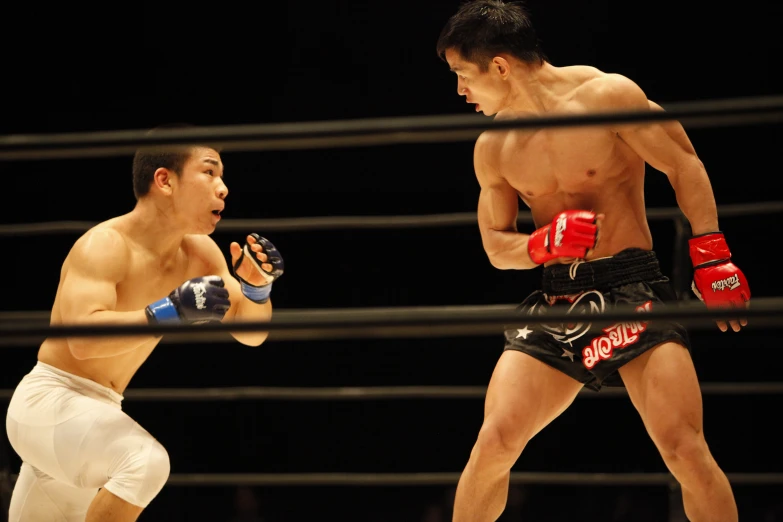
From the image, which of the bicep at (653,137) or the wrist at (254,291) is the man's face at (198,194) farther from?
the bicep at (653,137)

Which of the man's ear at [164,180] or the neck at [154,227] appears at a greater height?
the man's ear at [164,180]

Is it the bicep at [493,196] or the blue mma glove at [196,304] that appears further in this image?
the bicep at [493,196]

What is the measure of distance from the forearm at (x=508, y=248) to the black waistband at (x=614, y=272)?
8cm

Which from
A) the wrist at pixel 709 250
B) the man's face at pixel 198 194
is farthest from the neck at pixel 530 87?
the man's face at pixel 198 194

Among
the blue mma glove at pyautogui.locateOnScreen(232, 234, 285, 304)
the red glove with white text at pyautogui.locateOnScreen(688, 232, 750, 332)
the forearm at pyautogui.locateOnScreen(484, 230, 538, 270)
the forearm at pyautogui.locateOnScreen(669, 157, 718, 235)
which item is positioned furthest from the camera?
the blue mma glove at pyautogui.locateOnScreen(232, 234, 285, 304)

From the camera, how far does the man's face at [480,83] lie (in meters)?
1.82

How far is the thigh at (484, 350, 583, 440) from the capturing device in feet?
5.49

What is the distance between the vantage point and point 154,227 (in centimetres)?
199

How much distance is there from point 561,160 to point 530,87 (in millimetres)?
175

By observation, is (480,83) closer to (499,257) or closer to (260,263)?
(499,257)

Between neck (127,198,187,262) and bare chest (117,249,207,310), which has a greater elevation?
neck (127,198,187,262)

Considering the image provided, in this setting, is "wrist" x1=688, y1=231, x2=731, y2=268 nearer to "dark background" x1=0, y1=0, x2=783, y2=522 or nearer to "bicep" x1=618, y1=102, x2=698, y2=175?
"bicep" x1=618, y1=102, x2=698, y2=175

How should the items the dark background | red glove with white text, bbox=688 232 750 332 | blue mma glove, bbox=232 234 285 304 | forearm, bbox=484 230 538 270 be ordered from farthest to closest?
the dark background < blue mma glove, bbox=232 234 285 304 < forearm, bbox=484 230 538 270 < red glove with white text, bbox=688 232 750 332

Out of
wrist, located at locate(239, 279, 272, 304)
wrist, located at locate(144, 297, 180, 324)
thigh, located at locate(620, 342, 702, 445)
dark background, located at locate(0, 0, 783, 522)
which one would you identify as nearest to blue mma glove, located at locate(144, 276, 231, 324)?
wrist, located at locate(144, 297, 180, 324)
